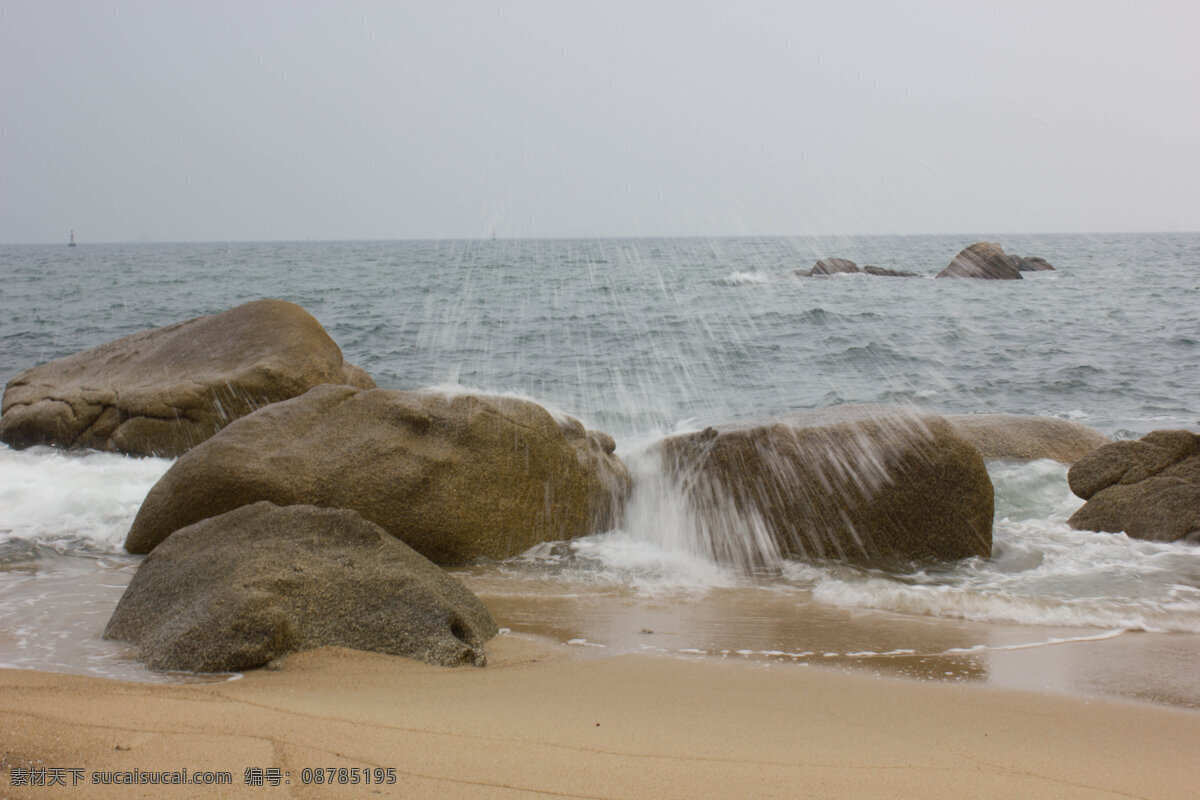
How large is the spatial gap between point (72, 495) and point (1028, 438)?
26.4ft

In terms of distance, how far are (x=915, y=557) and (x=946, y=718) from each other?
269cm

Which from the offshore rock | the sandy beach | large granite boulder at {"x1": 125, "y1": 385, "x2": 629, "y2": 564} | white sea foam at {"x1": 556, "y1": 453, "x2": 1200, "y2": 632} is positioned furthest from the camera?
the offshore rock

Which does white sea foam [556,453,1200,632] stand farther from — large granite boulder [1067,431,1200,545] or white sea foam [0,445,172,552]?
white sea foam [0,445,172,552]

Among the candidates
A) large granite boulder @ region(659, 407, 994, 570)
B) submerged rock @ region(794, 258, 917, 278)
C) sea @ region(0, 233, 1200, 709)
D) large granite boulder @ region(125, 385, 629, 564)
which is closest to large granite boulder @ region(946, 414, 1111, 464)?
sea @ region(0, 233, 1200, 709)

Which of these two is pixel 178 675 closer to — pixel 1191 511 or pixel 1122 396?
pixel 1191 511

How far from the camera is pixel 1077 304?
2205 centimetres

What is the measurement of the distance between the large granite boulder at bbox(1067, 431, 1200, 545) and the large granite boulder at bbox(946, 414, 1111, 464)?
56.1 inches

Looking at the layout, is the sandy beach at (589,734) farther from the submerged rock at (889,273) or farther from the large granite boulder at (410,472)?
the submerged rock at (889,273)

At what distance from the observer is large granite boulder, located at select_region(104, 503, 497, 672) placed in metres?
3.08

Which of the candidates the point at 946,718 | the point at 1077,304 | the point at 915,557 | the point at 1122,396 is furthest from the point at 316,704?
the point at 1077,304

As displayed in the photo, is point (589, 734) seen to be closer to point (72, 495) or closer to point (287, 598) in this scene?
point (287, 598)

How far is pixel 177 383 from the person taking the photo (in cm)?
791

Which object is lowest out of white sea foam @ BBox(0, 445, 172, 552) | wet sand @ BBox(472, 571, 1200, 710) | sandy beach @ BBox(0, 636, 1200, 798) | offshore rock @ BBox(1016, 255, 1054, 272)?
white sea foam @ BBox(0, 445, 172, 552)

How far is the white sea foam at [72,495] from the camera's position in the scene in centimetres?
564
